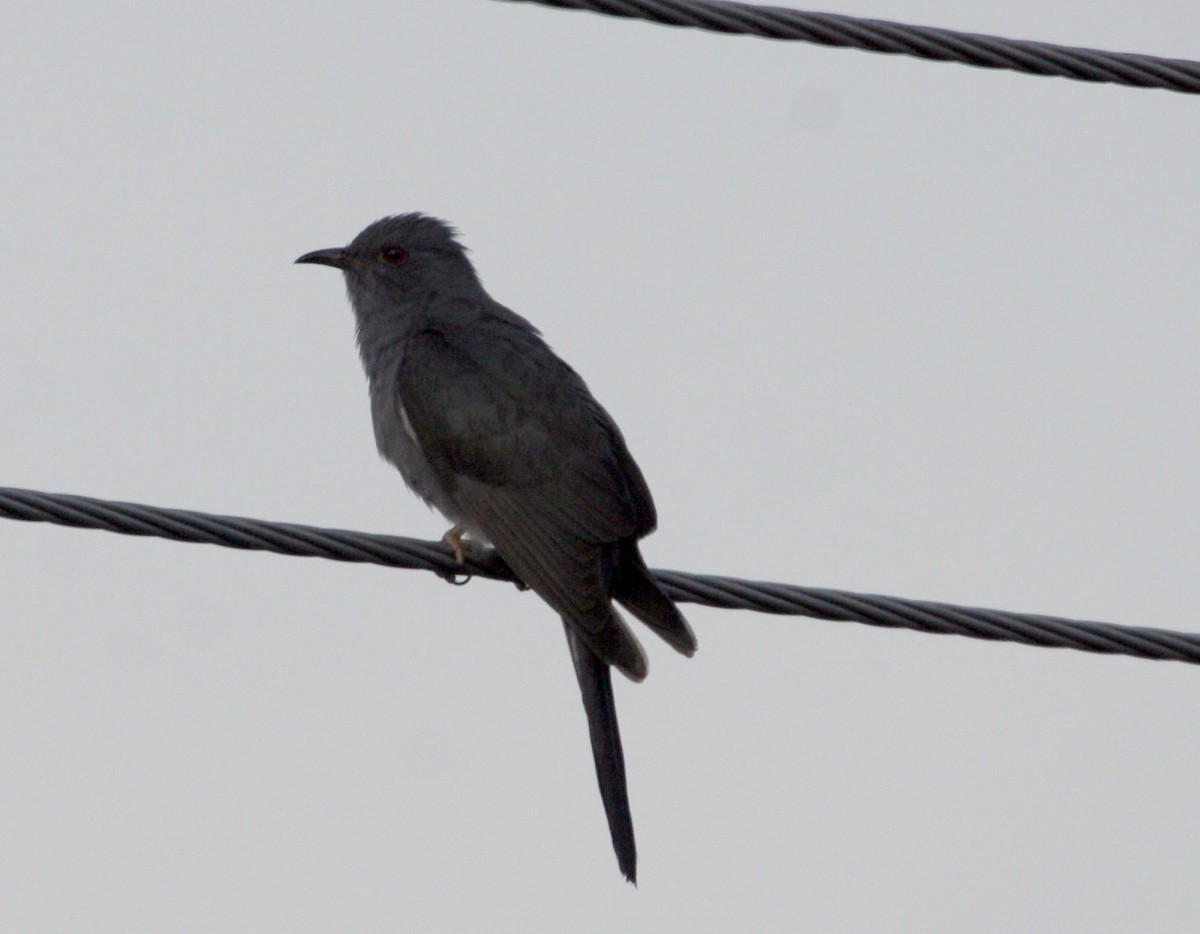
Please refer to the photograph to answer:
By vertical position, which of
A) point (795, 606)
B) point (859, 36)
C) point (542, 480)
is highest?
point (859, 36)

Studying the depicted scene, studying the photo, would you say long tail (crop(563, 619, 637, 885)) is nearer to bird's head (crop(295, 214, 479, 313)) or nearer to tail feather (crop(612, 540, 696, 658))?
tail feather (crop(612, 540, 696, 658))

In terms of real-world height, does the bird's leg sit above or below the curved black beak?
below

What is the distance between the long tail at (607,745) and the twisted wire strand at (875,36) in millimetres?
2154

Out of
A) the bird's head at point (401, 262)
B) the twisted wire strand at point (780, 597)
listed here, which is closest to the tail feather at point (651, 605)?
the twisted wire strand at point (780, 597)

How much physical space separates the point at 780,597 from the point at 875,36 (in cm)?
145

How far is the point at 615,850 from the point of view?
549 centimetres

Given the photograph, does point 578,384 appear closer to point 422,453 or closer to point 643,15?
point 422,453

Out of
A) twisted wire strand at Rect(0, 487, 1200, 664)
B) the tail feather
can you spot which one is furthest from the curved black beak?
twisted wire strand at Rect(0, 487, 1200, 664)

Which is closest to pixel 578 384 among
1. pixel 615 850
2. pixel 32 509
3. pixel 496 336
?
pixel 496 336

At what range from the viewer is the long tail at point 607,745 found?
552 centimetres

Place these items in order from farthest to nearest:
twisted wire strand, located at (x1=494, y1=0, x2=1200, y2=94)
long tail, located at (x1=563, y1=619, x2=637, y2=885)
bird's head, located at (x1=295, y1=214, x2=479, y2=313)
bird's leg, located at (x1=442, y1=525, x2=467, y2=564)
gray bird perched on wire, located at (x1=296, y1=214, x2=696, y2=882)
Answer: bird's head, located at (x1=295, y1=214, x2=479, y2=313) < bird's leg, located at (x1=442, y1=525, x2=467, y2=564) < gray bird perched on wire, located at (x1=296, y1=214, x2=696, y2=882) < long tail, located at (x1=563, y1=619, x2=637, y2=885) < twisted wire strand, located at (x1=494, y1=0, x2=1200, y2=94)

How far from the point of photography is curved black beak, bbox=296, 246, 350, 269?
8.01 meters

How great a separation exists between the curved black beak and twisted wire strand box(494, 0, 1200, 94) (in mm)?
3748

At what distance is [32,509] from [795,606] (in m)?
1.90
